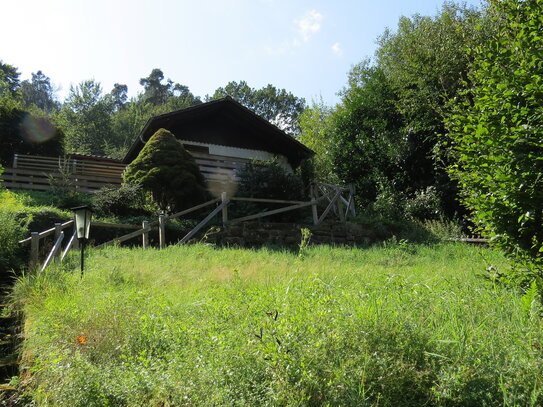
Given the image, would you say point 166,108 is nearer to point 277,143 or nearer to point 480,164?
point 277,143

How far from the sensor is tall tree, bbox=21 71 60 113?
68.1 m

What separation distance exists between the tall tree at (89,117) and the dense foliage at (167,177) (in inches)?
1227

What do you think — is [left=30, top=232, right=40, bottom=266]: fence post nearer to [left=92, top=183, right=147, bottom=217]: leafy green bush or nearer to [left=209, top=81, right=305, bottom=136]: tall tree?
[left=92, top=183, right=147, bottom=217]: leafy green bush

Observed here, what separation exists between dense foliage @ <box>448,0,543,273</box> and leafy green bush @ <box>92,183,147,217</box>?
10609 mm

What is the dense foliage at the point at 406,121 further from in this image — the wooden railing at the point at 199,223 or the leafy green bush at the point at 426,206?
the wooden railing at the point at 199,223

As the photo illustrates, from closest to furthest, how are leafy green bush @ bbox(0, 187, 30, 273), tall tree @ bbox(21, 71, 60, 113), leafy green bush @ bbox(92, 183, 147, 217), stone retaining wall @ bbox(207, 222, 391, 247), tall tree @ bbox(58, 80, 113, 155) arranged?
leafy green bush @ bbox(0, 187, 30, 273)
stone retaining wall @ bbox(207, 222, 391, 247)
leafy green bush @ bbox(92, 183, 147, 217)
tall tree @ bbox(58, 80, 113, 155)
tall tree @ bbox(21, 71, 60, 113)

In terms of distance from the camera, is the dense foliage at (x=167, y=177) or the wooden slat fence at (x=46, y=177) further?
the wooden slat fence at (x=46, y=177)

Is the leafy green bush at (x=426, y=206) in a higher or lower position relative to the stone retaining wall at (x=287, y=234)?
higher

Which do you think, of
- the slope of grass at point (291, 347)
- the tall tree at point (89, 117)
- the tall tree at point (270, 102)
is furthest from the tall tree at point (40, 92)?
the slope of grass at point (291, 347)

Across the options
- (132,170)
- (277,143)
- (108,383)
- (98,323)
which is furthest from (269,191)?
(108,383)

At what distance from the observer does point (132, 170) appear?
13.8m

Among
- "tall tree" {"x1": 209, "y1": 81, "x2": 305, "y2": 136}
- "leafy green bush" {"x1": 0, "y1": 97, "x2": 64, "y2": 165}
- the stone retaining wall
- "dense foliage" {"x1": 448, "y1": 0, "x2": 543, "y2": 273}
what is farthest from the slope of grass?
"tall tree" {"x1": 209, "y1": 81, "x2": 305, "y2": 136}

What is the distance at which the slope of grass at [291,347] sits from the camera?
8.25 ft

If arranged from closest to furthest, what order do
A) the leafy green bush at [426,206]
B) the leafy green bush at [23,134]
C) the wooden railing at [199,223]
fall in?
the wooden railing at [199,223] < the leafy green bush at [426,206] < the leafy green bush at [23,134]
